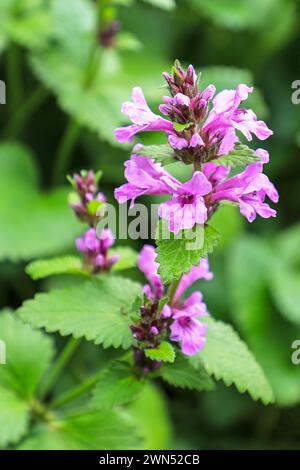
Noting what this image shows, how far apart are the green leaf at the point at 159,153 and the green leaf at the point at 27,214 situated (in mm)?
1000

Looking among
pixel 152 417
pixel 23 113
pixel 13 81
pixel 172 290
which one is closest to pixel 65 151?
pixel 23 113

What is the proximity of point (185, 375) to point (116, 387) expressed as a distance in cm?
13

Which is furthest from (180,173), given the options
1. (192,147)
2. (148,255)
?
(192,147)

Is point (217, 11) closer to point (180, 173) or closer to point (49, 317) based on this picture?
point (180, 173)

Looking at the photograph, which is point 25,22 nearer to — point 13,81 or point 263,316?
point 13,81

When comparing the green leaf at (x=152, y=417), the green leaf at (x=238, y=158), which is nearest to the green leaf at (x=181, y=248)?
the green leaf at (x=238, y=158)

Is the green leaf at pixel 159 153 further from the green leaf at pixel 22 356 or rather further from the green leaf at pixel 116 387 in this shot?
the green leaf at pixel 22 356

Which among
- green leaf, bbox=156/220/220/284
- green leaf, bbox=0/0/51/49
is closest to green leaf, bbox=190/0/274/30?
green leaf, bbox=0/0/51/49

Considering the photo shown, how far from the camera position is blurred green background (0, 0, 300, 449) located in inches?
84.0

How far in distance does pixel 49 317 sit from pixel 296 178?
1.70 metres

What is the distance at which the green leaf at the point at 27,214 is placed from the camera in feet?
6.55

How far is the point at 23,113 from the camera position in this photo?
2.45 metres

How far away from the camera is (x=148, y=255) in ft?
4.09

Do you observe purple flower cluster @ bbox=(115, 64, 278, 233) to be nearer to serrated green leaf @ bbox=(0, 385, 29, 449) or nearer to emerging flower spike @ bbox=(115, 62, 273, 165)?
emerging flower spike @ bbox=(115, 62, 273, 165)
